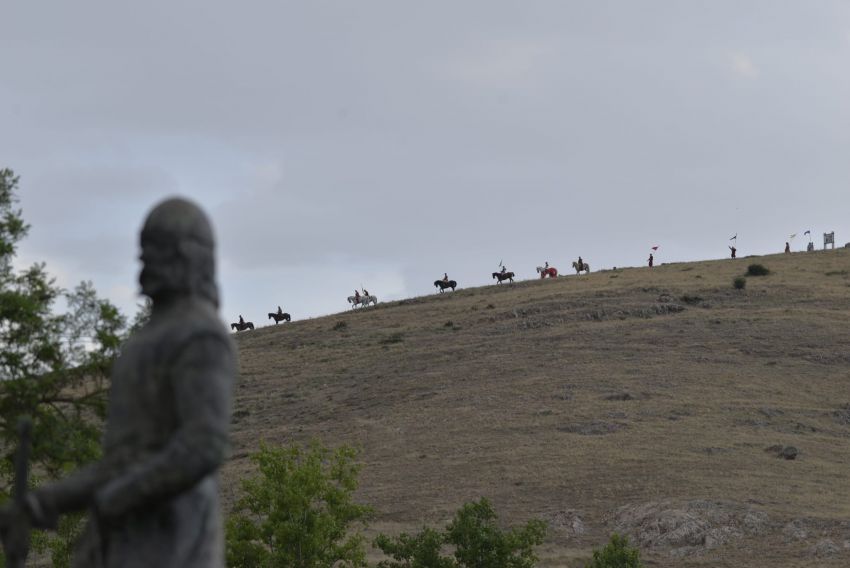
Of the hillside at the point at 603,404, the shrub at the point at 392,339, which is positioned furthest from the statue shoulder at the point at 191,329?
the shrub at the point at 392,339

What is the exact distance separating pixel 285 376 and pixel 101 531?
3363 inches

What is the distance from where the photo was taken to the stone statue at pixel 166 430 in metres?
4.94

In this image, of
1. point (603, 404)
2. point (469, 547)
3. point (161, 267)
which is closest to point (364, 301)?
point (603, 404)

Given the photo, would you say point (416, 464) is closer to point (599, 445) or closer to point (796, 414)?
point (599, 445)

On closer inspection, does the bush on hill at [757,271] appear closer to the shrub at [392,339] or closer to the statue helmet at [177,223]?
the shrub at [392,339]

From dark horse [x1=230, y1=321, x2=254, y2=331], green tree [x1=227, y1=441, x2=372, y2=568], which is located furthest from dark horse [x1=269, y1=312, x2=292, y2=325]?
green tree [x1=227, y1=441, x2=372, y2=568]

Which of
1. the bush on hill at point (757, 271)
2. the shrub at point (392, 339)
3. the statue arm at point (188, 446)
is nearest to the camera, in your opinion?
the statue arm at point (188, 446)

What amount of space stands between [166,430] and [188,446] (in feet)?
0.63

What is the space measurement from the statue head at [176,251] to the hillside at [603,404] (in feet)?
137

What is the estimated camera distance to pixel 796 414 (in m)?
69.9

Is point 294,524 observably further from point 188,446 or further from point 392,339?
point 392,339

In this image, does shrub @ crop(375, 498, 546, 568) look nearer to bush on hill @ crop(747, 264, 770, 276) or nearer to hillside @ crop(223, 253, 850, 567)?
hillside @ crop(223, 253, 850, 567)

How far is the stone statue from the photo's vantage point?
16.2ft

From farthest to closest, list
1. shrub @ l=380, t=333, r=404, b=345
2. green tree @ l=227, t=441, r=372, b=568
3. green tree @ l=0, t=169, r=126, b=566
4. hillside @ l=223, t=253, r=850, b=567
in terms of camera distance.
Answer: shrub @ l=380, t=333, r=404, b=345 < hillside @ l=223, t=253, r=850, b=567 < green tree @ l=227, t=441, r=372, b=568 < green tree @ l=0, t=169, r=126, b=566
